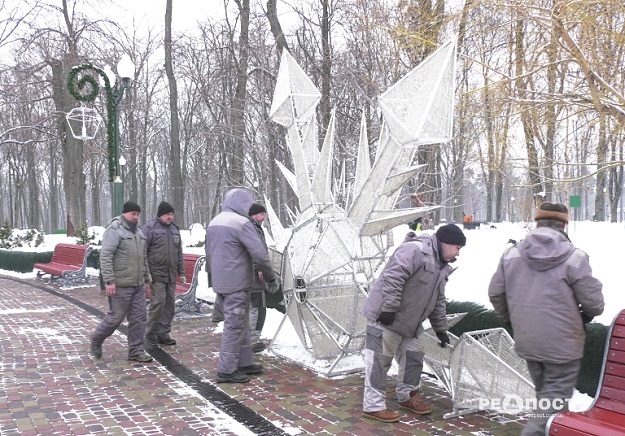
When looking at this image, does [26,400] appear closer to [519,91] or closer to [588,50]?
[519,91]

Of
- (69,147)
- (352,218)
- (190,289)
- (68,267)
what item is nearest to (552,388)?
(352,218)

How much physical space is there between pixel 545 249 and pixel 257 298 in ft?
12.8

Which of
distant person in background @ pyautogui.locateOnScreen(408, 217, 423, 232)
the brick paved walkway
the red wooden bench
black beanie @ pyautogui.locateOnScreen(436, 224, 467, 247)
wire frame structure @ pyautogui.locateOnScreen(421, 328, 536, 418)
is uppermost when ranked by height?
black beanie @ pyautogui.locateOnScreen(436, 224, 467, 247)

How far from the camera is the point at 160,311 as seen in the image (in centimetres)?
684

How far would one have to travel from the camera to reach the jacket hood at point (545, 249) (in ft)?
10.7

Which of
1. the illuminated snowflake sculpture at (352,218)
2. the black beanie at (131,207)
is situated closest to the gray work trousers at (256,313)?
the illuminated snowflake sculpture at (352,218)

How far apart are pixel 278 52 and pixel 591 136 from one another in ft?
32.5

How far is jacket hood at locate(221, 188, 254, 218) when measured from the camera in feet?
18.6

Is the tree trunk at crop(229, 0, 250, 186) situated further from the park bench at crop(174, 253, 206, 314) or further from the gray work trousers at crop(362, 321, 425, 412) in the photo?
the gray work trousers at crop(362, 321, 425, 412)

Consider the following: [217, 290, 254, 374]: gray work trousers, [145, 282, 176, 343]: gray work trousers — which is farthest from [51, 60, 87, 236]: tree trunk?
[217, 290, 254, 374]: gray work trousers

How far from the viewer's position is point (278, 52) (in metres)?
15.9

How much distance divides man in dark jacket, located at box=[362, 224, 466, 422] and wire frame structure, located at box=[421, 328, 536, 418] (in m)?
0.20

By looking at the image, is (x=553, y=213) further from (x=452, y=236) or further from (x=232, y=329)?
(x=232, y=329)

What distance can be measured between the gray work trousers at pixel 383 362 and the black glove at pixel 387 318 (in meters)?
0.24
